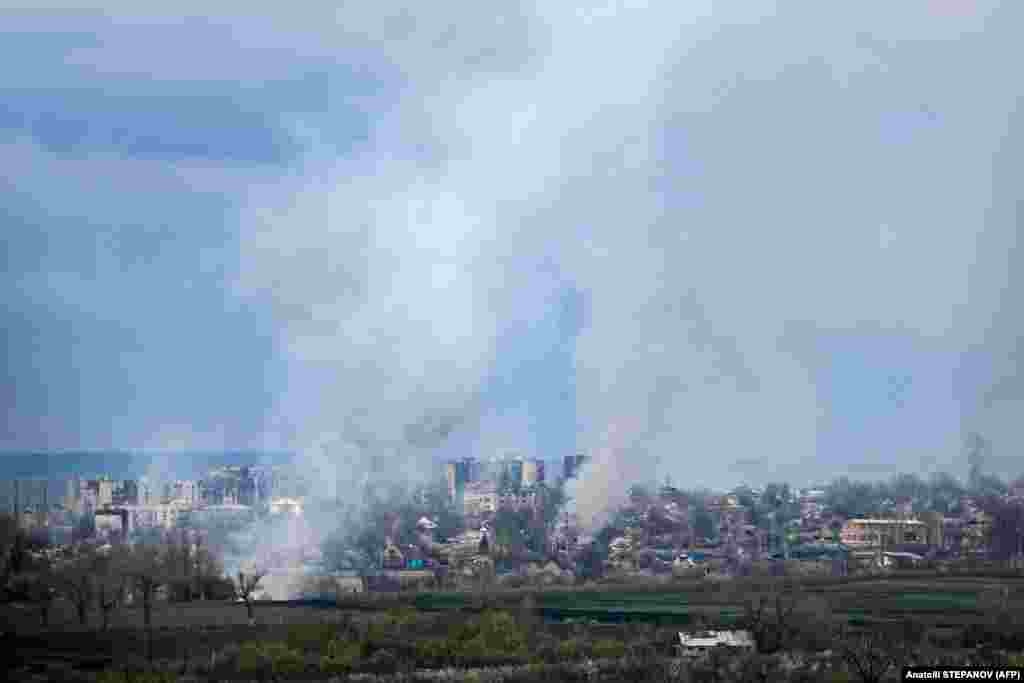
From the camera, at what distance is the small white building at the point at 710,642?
43.1 meters

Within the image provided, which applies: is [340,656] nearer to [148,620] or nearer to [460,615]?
[460,615]

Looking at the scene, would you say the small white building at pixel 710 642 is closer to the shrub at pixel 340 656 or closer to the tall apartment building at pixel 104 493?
the shrub at pixel 340 656

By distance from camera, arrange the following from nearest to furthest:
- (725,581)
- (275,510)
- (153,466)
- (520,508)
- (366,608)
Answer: (366,608)
(725,581)
(275,510)
(520,508)
(153,466)

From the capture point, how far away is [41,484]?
389 ft

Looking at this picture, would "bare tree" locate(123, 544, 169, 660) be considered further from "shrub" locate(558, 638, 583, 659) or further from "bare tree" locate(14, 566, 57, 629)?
"shrub" locate(558, 638, 583, 659)

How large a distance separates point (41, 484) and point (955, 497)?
63247 millimetres

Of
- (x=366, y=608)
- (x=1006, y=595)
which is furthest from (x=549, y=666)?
(x=1006, y=595)

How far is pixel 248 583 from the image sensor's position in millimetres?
58844

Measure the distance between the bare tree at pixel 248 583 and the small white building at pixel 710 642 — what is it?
17051 millimetres

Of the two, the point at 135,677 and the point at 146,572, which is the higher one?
the point at 146,572

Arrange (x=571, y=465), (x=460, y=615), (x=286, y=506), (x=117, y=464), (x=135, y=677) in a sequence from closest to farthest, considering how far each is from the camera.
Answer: (x=135, y=677), (x=460, y=615), (x=286, y=506), (x=571, y=465), (x=117, y=464)

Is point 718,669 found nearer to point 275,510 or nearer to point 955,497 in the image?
point 275,510

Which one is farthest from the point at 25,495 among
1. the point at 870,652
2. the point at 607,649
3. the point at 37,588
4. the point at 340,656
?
the point at 870,652

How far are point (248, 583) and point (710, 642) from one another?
20662 millimetres
